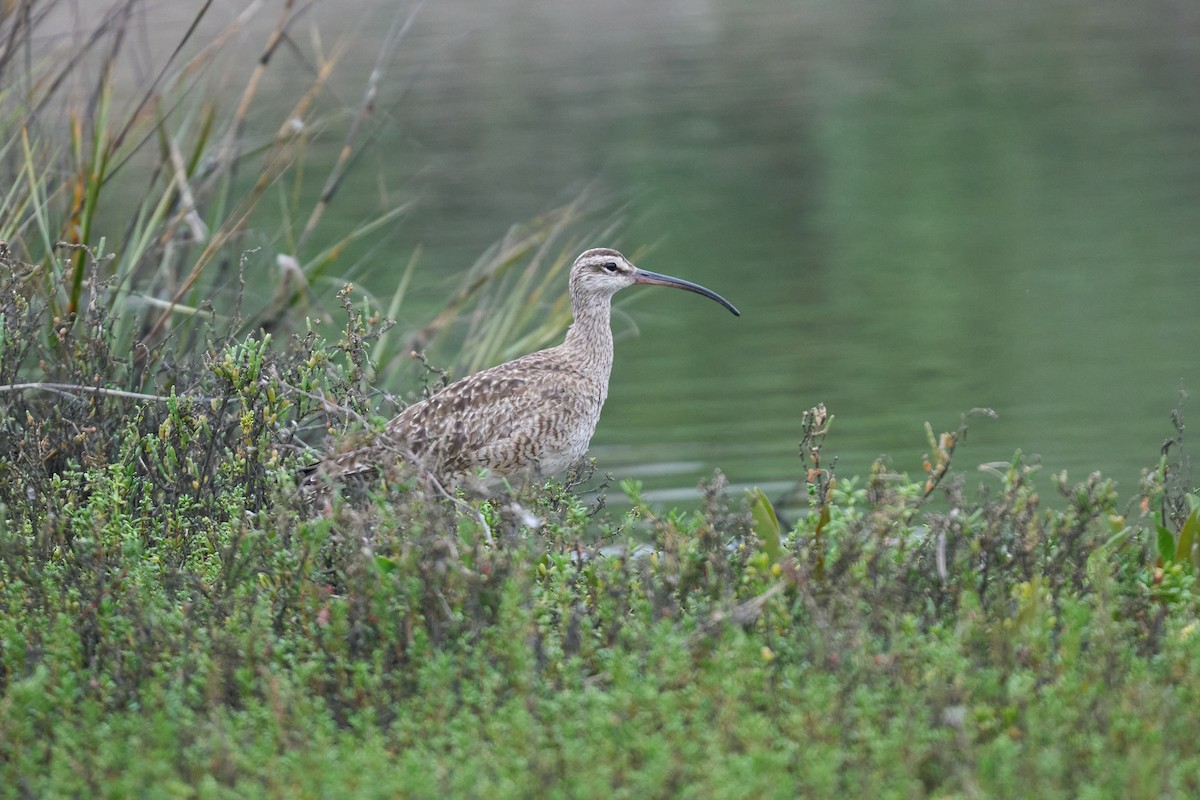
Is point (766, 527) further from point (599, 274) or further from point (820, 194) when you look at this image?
point (820, 194)

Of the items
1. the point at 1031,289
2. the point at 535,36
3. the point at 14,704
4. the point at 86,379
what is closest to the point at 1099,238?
the point at 1031,289

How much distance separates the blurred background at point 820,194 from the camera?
11781mm

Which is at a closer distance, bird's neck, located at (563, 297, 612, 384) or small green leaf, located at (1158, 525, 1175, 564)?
small green leaf, located at (1158, 525, 1175, 564)

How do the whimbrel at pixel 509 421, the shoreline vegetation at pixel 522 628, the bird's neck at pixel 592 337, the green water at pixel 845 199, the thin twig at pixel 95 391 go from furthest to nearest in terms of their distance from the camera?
the green water at pixel 845 199 < the bird's neck at pixel 592 337 < the whimbrel at pixel 509 421 < the thin twig at pixel 95 391 < the shoreline vegetation at pixel 522 628

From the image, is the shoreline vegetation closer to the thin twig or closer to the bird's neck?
the thin twig

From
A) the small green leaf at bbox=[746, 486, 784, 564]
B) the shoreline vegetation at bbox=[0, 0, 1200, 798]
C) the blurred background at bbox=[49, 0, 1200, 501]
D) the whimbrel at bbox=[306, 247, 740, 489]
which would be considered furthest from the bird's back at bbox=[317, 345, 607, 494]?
the small green leaf at bbox=[746, 486, 784, 564]

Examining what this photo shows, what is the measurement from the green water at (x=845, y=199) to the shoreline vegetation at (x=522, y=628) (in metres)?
2.63

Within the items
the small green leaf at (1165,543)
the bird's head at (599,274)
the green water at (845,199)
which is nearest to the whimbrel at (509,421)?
the bird's head at (599,274)

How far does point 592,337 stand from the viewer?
298 inches

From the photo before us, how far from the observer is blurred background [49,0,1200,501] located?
11.8 meters

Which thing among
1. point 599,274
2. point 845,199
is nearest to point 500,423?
point 599,274

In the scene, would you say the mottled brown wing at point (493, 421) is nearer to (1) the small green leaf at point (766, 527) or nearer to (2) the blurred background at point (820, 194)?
(2) the blurred background at point (820, 194)

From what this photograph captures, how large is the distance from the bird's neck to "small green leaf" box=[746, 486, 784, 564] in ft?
7.50

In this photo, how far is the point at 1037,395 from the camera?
1223cm
